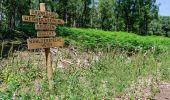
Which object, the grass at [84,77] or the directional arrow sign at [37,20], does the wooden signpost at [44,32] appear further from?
the grass at [84,77]

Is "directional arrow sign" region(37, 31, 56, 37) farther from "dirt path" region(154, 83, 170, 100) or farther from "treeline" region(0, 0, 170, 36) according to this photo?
"treeline" region(0, 0, 170, 36)

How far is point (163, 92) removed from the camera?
10.0 meters

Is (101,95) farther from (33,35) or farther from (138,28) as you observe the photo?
(138,28)

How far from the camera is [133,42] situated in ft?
79.3

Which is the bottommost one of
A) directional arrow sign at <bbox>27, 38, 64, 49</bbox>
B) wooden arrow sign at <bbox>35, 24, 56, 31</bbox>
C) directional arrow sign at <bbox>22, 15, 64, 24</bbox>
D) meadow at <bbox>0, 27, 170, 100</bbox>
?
meadow at <bbox>0, 27, 170, 100</bbox>

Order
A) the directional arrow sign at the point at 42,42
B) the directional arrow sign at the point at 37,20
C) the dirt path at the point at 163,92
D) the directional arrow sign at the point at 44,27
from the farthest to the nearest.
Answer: the dirt path at the point at 163,92 → the directional arrow sign at the point at 44,27 → the directional arrow sign at the point at 42,42 → the directional arrow sign at the point at 37,20

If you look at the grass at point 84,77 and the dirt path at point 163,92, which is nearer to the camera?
the grass at point 84,77

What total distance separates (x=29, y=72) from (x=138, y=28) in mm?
57609

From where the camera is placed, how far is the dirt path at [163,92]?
934 cm

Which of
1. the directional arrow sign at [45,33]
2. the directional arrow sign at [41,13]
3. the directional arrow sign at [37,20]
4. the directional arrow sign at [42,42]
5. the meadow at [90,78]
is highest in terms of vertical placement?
the directional arrow sign at [41,13]

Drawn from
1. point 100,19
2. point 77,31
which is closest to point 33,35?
point 77,31

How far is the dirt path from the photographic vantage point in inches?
368

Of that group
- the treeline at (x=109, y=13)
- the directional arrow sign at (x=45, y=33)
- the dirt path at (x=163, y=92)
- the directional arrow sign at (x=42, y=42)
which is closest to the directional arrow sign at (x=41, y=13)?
the directional arrow sign at (x=45, y=33)

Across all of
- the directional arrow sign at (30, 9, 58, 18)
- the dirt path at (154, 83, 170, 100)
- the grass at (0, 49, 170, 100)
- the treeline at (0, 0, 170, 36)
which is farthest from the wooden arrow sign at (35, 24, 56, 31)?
the treeline at (0, 0, 170, 36)
